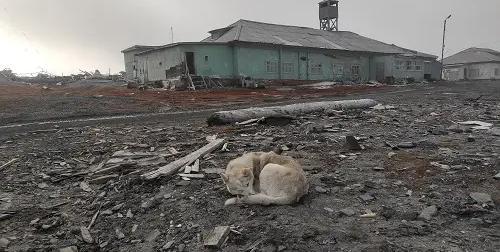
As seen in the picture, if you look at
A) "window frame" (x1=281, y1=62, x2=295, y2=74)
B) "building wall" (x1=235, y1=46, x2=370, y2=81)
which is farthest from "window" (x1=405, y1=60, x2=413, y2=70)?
"window frame" (x1=281, y1=62, x2=295, y2=74)

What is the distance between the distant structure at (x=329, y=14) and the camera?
160 feet

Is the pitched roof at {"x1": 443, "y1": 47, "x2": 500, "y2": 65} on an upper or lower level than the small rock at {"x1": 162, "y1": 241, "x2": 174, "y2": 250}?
upper

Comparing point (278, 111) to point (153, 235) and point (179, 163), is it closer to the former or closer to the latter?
point (179, 163)

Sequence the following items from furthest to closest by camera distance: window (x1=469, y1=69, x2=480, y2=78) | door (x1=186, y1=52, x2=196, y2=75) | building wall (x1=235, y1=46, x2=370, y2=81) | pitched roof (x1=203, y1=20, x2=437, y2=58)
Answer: window (x1=469, y1=69, x2=480, y2=78) < pitched roof (x1=203, y1=20, x2=437, y2=58) < building wall (x1=235, y1=46, x2=370, y2=81) < door (x1=186, y1=52, x2=196, y2=75)

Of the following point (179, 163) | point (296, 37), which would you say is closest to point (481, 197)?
point (179, 163)

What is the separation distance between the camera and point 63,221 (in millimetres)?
5059

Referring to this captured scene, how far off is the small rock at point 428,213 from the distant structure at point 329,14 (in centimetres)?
4669

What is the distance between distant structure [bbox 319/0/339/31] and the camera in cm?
4881

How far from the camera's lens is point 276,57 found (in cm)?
3366

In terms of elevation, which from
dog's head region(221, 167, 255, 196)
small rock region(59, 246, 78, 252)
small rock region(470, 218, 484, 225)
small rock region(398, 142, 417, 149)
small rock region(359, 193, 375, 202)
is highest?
dog's head region(221, 167, 255, 196)

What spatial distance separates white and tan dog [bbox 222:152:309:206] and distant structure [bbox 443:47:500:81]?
61.6 metres

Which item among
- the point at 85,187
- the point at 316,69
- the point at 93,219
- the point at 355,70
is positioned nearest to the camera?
the point at 93,219

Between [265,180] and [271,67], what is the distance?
29.4 meters

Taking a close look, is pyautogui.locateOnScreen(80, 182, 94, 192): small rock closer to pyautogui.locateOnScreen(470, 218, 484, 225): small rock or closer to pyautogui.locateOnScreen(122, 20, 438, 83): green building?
pyautogui.locateOnScreen(470, 218, 484, 225): small rock
